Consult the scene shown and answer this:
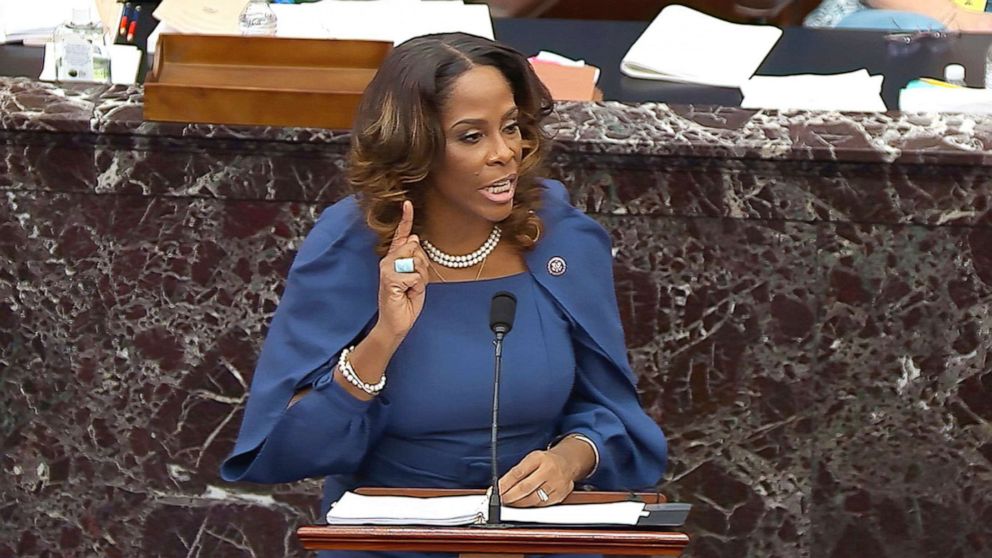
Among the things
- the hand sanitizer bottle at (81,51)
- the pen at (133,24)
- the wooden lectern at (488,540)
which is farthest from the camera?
the pen at (133,24)

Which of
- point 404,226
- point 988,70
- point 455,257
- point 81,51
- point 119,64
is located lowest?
point 988,70

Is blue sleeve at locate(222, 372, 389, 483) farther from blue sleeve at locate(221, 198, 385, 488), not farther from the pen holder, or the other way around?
the pen holder

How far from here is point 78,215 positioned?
2.68 m

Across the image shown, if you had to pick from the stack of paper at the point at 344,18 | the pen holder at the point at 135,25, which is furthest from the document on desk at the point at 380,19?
the pen holder at the point at 135,25

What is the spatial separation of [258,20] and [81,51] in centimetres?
37

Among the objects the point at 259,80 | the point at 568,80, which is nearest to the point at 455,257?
the point at 259,80

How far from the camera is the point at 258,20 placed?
3123 mm

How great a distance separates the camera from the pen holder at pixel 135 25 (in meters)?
3.40

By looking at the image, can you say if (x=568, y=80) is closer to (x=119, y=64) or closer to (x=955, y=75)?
(x=955, y=75)

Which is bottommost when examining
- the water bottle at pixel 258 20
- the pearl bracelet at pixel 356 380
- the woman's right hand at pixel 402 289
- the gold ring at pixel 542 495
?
the water bottle at pixel 258 20

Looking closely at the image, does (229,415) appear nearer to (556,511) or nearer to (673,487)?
(673,487)

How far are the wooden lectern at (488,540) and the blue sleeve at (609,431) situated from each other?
348 mm

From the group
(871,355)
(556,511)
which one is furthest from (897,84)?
(556,511)

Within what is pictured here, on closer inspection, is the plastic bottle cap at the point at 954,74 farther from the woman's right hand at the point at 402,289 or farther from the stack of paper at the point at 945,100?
the woman's right hand at the point at 402,289
